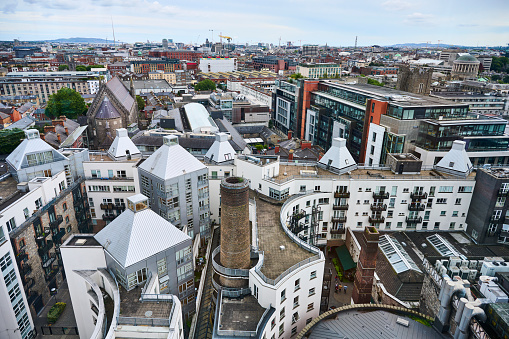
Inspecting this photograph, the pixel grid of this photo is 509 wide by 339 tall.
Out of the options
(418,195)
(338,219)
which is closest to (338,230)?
(338,219)

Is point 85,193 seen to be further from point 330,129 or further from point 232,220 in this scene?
point 330,129

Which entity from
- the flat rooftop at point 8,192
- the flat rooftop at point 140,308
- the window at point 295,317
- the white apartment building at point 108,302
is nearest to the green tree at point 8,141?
the flat rooftop at point 8,192

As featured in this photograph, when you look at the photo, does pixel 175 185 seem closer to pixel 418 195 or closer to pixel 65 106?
pixel 418 195

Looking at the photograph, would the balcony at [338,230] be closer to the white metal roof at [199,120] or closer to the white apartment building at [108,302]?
the white apartment building at [108,302]

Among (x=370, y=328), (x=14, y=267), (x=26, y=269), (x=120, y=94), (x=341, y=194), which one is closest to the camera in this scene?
(x=370, y=328)

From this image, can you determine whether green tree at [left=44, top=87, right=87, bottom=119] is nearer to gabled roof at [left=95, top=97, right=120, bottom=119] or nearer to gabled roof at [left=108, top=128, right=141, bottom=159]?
gabled roof at [left=95, top=97, right=120, bottom=119]

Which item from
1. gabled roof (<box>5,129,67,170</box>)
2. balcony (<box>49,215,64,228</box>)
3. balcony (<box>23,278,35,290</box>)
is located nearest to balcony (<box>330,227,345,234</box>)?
balcony (<box>49,215,64,228</box>)
